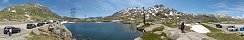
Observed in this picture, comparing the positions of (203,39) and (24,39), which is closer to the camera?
(203,39)

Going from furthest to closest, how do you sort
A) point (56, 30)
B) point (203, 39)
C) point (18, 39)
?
point (56, 30) < point (18, 39) < point (203, 39)

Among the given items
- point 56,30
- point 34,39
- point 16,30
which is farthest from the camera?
point 56,30

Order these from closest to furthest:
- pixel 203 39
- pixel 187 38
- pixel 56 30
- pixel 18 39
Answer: pixel 203 39
pixel 187 38
pixel 18 39
pixel 56 30

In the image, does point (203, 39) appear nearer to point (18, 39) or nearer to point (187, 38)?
point (187, 38)

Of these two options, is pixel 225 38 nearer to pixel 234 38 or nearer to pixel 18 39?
pixel 234 38

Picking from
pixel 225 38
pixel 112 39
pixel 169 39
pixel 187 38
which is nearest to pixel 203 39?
pixel 187 38

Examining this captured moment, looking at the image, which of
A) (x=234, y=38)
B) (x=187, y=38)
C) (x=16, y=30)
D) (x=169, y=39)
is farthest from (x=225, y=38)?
(x=16, y=30)

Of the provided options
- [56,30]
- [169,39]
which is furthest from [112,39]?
[169,39]

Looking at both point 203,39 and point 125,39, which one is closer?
point 203,39

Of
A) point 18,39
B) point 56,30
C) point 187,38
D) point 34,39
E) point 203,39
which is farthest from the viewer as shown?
point 56,30
